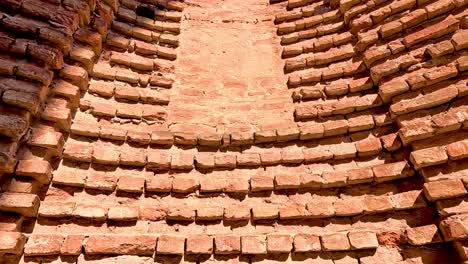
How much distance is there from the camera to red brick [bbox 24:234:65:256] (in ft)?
6.00

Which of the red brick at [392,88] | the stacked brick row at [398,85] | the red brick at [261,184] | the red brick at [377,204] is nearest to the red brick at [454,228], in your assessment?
the stacked brick row at [398,85]

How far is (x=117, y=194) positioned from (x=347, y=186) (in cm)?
136

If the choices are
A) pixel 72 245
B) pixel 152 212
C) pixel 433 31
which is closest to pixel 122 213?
pixel 152 212

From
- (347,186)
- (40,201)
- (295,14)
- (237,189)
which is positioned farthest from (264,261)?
(295,14)

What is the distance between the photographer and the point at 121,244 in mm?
1921

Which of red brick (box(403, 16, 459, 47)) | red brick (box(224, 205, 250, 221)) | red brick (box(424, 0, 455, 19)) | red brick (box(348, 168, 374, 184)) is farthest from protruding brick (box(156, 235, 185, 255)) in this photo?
red brick (box(424, 0, 455, 19))

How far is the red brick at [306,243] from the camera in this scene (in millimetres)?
1939

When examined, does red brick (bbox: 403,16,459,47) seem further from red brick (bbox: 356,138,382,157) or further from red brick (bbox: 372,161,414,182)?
red brick (bbox: 372,161,414,182)

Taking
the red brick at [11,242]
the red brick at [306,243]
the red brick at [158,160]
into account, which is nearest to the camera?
the red brick at [11,242]

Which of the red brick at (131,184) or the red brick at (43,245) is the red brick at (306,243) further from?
the red brick at (43,245)

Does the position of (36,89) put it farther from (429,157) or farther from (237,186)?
(429,157)

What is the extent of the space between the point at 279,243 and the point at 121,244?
2.78ft

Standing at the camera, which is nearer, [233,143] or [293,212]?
[293,212]

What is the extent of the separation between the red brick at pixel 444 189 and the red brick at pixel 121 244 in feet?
4.87
